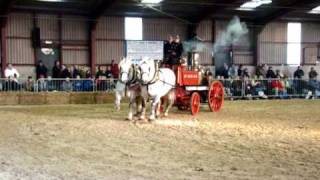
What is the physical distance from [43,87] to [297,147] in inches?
641

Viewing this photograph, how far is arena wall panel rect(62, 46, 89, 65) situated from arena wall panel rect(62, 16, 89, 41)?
55cm

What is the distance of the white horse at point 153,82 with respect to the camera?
46.0 ft

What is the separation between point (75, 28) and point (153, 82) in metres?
16.5

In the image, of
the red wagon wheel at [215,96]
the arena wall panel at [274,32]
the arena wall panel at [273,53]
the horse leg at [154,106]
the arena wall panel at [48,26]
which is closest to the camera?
the horse leg at [154,106]

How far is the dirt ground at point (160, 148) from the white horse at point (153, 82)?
0.63 metres

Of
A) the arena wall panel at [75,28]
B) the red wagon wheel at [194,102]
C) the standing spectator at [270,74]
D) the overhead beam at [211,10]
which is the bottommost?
the red wagon wheel at [194,102]

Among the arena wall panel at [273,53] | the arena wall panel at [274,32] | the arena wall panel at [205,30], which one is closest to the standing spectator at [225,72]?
Answer: the arena wall panel at [205,30]

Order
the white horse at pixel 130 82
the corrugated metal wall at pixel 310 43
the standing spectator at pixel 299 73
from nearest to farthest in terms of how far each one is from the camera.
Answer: the white horse at pixel 130 82, the standing spectator at pixel 299 73, the corrugated metal wall at pixel 310 43

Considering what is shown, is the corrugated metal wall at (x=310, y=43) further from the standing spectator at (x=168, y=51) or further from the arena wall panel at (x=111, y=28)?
the standing spectator at (x=168, y=51)

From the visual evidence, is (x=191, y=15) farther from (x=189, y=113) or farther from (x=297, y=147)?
(x=297, y=147)

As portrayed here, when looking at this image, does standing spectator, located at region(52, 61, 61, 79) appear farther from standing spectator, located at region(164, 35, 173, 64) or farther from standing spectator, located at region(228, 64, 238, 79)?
standing spectator, located at region(164, 35, 173, 64)

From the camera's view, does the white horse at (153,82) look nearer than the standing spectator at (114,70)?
Yes

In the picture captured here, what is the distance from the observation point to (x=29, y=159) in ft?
28.1

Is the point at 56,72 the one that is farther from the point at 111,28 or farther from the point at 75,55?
the point at 111,28
